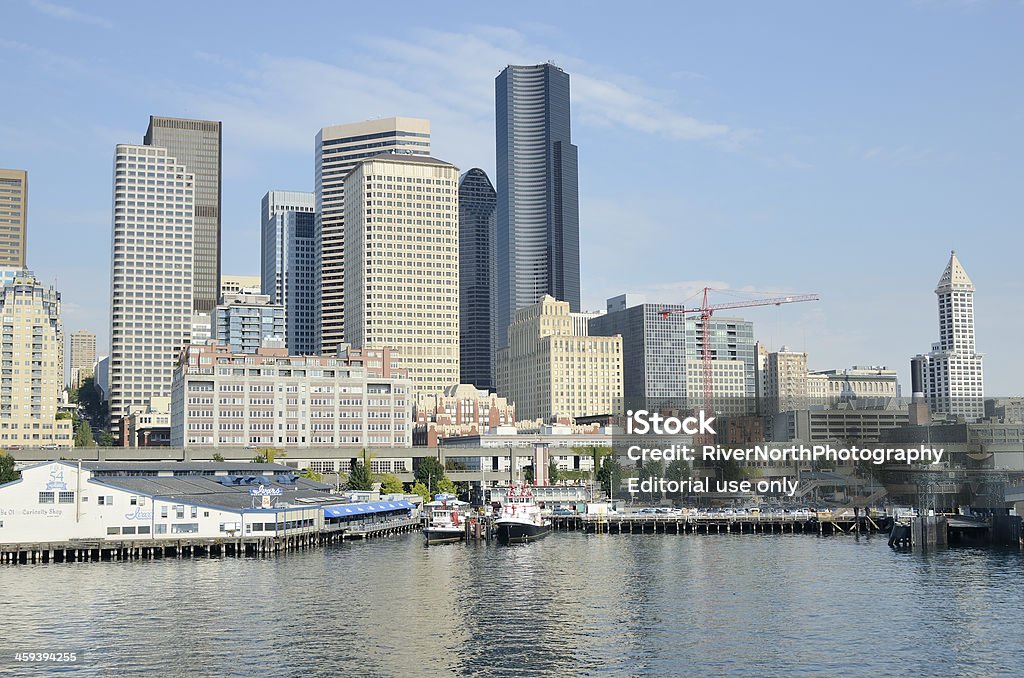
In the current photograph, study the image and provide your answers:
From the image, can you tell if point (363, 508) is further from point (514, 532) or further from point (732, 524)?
point (732, 524)

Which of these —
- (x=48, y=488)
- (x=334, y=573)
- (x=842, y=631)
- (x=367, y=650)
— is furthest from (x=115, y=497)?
(x=842, y=631)

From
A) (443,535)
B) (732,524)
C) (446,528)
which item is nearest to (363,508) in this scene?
(446,528)

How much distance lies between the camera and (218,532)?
140125mm

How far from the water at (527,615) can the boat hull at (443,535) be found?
22.0 metres

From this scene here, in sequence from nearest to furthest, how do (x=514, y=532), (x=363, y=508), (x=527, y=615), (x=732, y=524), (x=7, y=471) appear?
(x=527, y=615) < (x=514, y=532) < (x=363, y=508) < (x=7, y=471) < (x=732, y=524)

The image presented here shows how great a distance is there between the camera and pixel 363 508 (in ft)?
574

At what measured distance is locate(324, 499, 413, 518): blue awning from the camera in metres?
165

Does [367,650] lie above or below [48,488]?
below

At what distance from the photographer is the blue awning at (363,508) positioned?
6482 inches

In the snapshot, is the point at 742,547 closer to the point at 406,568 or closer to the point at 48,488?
the point at 406,568

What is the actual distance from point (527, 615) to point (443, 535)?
70231 millimetres

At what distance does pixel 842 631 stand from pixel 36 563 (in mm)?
87955

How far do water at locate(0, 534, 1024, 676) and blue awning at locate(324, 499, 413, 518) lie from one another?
2755cm

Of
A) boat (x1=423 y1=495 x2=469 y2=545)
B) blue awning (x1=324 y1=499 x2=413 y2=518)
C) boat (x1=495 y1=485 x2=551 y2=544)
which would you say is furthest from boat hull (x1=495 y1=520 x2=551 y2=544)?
blue awning (x1=324 y1=499 x2=413 y2=518)
